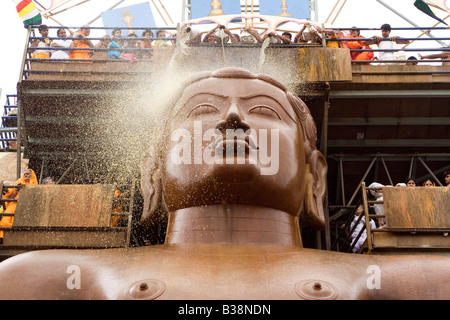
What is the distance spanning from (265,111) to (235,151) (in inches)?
26.4

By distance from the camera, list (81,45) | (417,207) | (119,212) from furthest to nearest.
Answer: (81,45), (119,212), (417,207)

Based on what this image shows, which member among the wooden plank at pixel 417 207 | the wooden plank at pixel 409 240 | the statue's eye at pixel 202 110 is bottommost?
the wooden plank at pixel 409 240

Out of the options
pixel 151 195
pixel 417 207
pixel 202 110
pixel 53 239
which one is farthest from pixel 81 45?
pixel 417 207

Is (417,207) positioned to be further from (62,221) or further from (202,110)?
(62,221)

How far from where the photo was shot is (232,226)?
404cm

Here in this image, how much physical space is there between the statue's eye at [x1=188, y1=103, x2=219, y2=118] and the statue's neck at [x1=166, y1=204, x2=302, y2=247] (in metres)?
0.81

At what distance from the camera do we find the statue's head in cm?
397

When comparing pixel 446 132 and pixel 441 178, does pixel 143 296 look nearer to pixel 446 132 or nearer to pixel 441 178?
pixel 446 132

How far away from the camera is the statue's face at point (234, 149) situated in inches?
155

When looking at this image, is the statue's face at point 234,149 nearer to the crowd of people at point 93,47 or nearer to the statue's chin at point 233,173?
the statue's chin at point 233,173

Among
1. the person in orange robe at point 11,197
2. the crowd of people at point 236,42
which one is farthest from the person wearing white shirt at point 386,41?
the person in orange robe at point 11,197

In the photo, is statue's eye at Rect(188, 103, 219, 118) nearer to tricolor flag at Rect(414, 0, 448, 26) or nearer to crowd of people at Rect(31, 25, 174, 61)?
crowd of people at Rect(31, 25, 174, 61)

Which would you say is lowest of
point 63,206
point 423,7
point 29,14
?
point 63,206
